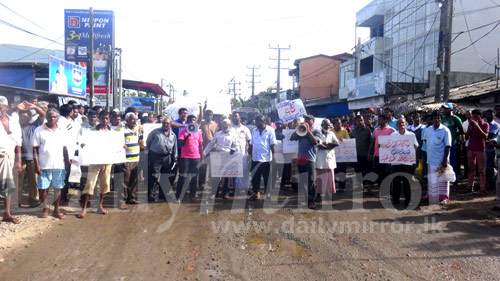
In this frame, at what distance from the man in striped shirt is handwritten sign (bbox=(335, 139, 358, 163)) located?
433 centimetres

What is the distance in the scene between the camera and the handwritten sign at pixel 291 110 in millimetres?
10352

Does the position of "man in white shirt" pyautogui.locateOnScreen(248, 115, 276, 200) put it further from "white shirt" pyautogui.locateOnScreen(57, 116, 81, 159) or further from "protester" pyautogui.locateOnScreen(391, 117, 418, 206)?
"white shirt" pyautogui.locateOnScreen(57, 116, 81, 159)

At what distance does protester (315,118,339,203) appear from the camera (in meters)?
7.39

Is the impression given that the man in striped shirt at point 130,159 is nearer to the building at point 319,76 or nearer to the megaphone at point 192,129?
the megaphone at point 192,129

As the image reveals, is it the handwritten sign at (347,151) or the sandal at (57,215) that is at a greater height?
the handwritten sign at (347,151)

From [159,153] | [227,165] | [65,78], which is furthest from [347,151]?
[65,78]

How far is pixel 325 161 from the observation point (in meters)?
7.45

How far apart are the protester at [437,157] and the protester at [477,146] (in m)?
1.05

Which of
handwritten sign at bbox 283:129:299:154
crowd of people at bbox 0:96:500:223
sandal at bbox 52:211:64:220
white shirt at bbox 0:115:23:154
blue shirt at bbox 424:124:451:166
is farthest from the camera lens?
handwritten sign at bbox 283:129:299:154

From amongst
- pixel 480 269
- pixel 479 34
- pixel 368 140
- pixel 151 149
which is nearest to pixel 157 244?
pixel 151 149

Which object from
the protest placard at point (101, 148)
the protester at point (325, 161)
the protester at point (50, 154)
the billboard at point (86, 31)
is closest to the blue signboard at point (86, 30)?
the billboard at point (86, 31)

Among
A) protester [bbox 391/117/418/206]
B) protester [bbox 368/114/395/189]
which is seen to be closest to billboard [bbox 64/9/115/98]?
protester [bbox 368/114/395/189]

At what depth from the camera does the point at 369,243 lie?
5.27m

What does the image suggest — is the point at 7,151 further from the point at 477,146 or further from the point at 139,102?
the point at 139,102
